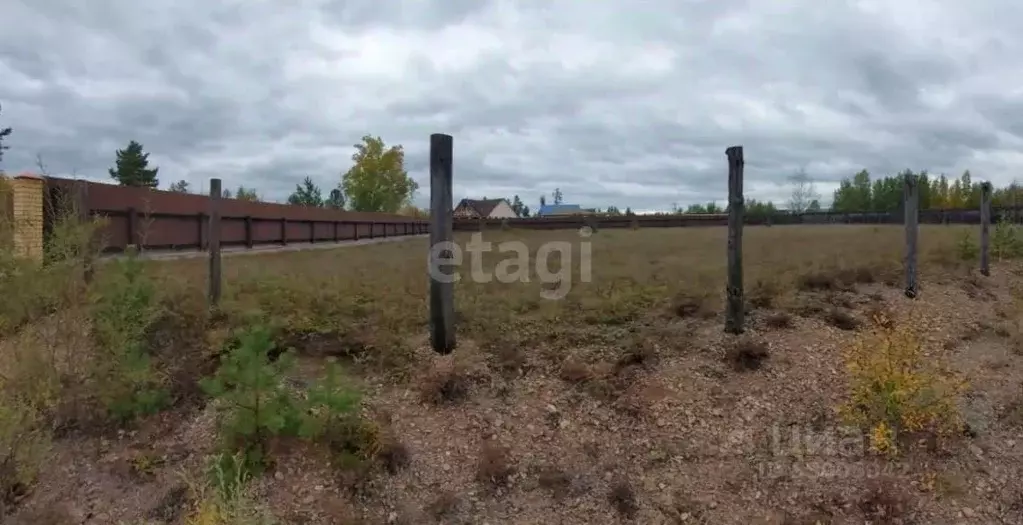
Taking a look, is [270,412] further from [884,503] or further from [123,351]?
[884,503]

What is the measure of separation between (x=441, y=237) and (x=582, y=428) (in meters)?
1.83

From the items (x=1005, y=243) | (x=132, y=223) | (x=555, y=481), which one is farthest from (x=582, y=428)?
(x=1005, y=243)

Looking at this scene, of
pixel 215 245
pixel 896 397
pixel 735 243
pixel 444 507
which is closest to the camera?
pixel 444 507

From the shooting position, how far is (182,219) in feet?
34.9

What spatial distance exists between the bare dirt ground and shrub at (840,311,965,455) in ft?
0.15

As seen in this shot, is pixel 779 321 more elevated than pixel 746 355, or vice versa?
pixel 779 321

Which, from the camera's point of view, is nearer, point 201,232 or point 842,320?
point 842,320

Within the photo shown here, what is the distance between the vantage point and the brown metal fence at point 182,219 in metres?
5.91

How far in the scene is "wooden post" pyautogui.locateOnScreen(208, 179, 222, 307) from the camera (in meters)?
5.66

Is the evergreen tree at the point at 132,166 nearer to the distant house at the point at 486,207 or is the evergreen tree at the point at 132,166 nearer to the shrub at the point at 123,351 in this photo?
the distant house at the point at 486,207

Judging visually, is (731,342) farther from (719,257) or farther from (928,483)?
(719,257)

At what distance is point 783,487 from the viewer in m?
3.58

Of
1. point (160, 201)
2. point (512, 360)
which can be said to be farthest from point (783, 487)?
point (160, 201)

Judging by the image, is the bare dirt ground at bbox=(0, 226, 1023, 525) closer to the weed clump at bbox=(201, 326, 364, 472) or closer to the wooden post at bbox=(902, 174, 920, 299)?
→ the weed clump at bbox=(201, 326, 364, 472)
